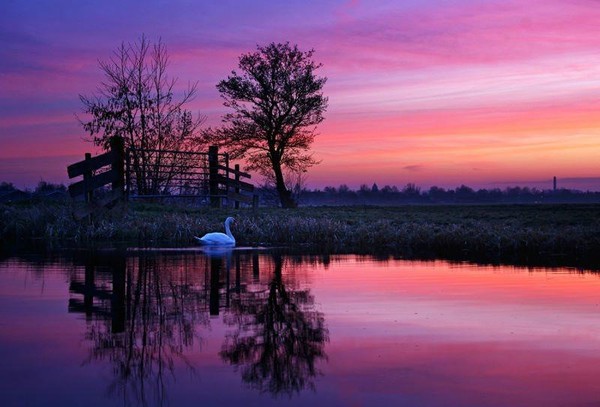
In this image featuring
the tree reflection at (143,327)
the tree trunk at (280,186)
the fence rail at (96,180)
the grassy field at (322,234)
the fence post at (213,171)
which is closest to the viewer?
the tree reflection at (143,327)

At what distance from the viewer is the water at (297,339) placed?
4668mm

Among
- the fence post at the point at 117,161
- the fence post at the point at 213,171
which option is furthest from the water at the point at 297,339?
the fence post at the point at 213,171

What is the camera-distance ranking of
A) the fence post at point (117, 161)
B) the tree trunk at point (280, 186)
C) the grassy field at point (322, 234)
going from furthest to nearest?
the tree trunk at point (280, 186), the fence post at point (117, 161), the grassy field at point (322, 234)

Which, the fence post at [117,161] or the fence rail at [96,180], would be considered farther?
the fence post at [117,161]

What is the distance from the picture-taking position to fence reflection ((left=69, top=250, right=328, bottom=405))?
16.7 feet

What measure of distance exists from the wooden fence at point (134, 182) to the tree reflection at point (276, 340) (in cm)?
1352

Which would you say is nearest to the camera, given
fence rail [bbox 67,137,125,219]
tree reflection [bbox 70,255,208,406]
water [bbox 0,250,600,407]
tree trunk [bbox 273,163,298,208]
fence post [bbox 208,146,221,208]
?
water [bbox 0,250,600,407]

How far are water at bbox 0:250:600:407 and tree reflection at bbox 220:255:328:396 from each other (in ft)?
0.07

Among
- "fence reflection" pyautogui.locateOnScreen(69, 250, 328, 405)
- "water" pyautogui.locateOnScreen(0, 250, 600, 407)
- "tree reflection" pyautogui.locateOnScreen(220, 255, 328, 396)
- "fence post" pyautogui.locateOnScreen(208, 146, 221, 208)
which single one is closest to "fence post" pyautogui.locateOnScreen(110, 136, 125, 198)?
"fence post" pyautogui.locateOnScreen(208, 146, 221, 208)

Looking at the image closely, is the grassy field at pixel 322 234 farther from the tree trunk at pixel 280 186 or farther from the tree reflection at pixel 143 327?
the tree trunk at pixel 280 186

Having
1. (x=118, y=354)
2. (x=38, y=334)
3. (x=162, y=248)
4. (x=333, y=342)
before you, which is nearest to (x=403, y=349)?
(x=333, y=342)

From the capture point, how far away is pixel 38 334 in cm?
653

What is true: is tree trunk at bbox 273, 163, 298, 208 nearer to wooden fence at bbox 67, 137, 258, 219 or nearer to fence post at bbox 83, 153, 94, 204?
wooden fence at bbox 67, 137, 258, 219

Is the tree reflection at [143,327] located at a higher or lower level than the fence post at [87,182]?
lower
